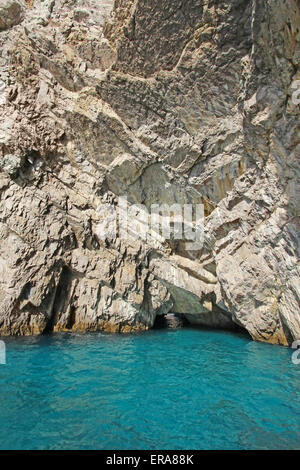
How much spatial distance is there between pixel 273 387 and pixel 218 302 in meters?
7.38

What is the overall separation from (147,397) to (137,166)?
1136 centimetres

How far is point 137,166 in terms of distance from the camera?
15734 millimetres

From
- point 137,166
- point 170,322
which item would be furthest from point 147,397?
point 170,322

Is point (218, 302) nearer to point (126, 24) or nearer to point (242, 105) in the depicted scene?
point (242, 105)

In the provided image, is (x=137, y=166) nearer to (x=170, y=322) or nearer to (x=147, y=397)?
(x=170, y=322)

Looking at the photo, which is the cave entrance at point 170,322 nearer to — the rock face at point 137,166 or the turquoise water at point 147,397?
the rock face at point 137,166

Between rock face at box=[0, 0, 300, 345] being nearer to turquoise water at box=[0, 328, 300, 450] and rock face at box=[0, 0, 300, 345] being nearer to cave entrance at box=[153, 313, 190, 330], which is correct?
cave entrance at box=[153, 313, 190, 330]

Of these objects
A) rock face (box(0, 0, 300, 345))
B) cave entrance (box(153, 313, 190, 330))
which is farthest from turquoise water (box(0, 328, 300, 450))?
cave entrance (box(153, 313, 190, 330))

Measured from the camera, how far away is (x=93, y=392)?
26.2ft

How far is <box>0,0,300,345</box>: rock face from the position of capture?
12.0 metres

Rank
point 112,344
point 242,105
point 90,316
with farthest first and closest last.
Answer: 1. point 90,316
2. point 112,344
3. point 242,105

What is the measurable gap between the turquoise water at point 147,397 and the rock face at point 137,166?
121 inches
